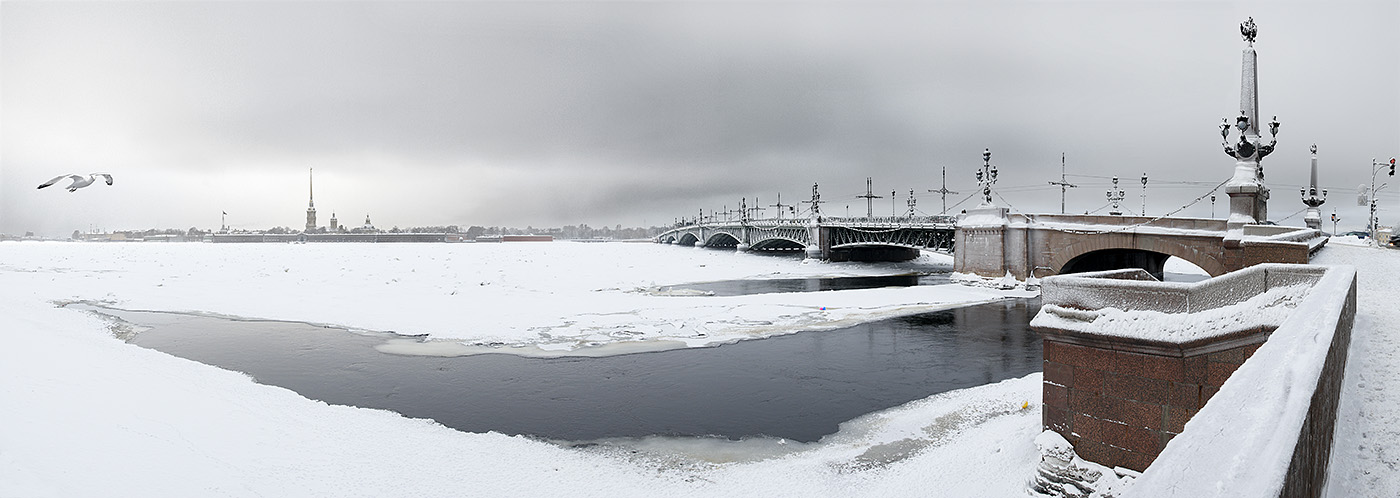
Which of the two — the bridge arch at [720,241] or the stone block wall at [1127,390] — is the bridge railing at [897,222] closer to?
the stone block wall at [1127,390]

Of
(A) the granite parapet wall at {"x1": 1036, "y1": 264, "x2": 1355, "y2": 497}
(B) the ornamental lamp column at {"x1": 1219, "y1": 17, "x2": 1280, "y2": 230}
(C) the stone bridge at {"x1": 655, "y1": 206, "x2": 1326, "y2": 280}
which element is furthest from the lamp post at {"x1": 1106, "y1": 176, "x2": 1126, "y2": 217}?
(A) the granite parapet wall at {"x1": 1036, "y1": 264, "x2": 1355, "y2": 497}

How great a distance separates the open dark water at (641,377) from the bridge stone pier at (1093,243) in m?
10.0

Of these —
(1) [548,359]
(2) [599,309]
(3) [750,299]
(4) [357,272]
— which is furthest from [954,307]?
(4) [357,272]

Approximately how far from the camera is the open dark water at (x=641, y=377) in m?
12.4

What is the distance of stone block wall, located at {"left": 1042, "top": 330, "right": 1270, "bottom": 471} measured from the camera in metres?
8.28

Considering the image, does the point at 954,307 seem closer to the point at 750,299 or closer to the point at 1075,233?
the point at 750,299

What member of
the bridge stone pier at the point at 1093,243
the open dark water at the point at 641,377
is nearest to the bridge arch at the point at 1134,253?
the bridge stone pier at the point at 1093,243

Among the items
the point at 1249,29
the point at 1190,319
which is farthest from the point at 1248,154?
the point at 1190,319

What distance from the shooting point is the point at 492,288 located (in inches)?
1465

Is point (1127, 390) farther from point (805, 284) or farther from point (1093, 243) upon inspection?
point (805, 284)

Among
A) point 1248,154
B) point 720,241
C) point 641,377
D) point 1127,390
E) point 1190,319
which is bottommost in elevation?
point 641,377

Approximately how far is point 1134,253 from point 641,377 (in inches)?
1622

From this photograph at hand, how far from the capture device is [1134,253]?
43.6 m

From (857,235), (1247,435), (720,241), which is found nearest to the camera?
(1247,435)
